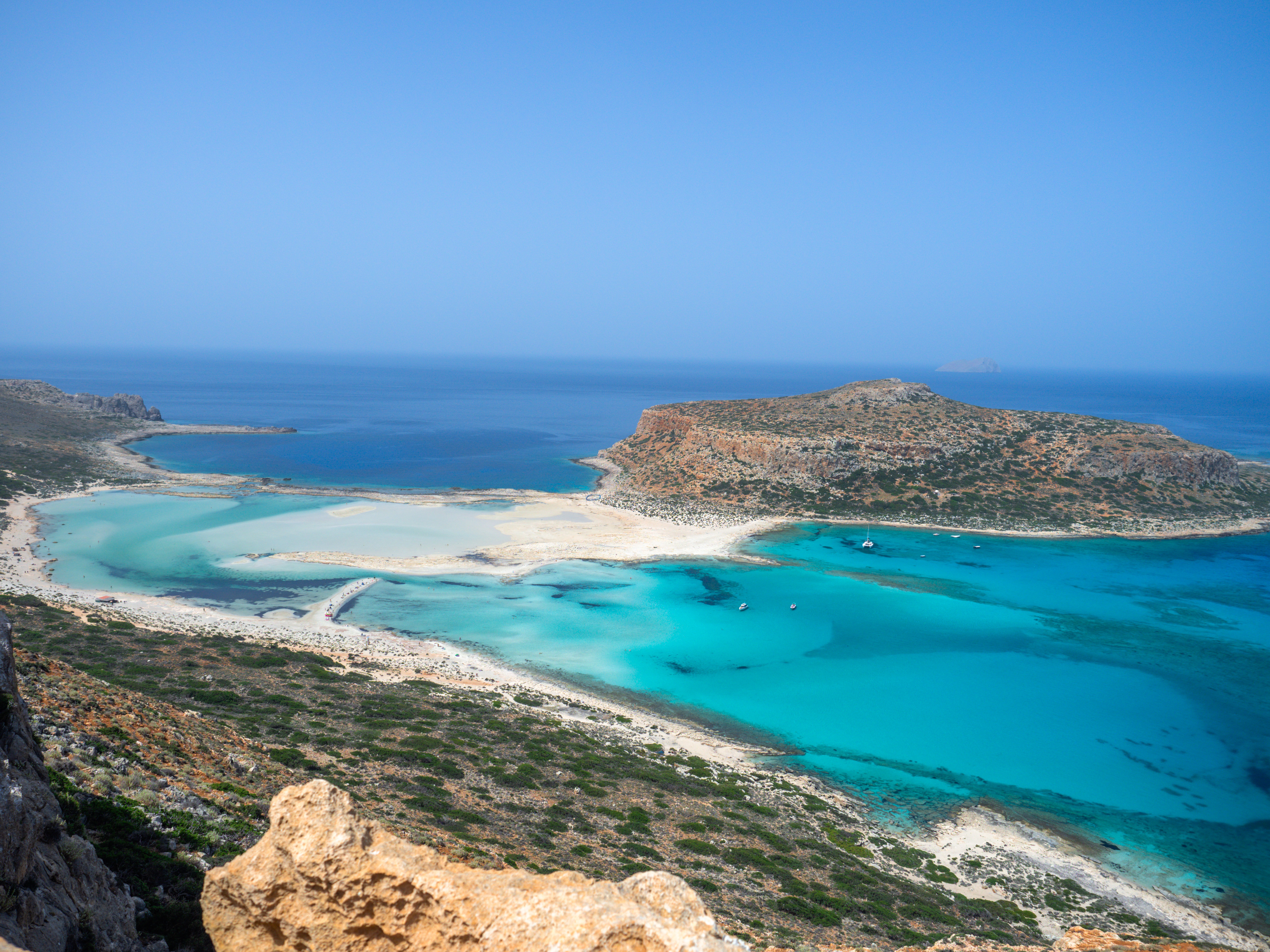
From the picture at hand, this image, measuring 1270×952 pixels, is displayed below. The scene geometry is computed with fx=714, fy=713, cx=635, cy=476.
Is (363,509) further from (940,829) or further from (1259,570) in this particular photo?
(1259,570)

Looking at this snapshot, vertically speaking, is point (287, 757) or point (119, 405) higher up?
point (119, 405)

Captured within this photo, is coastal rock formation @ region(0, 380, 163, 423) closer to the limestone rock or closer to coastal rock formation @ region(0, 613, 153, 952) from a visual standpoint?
coastal rock formation @ region(0, 613, 153, 952)

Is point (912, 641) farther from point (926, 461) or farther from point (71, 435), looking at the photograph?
point (71, 435)

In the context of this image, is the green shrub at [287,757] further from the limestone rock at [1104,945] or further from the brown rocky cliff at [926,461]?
the brown rocky cliff at [926,461]

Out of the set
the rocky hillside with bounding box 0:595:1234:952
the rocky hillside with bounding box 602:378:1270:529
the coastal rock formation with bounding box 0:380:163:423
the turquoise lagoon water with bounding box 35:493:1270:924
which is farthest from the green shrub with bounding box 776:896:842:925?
the coastal rock formation with bounding box 0:380:163:423

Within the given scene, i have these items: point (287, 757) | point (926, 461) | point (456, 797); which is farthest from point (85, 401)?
point (456, 797)
